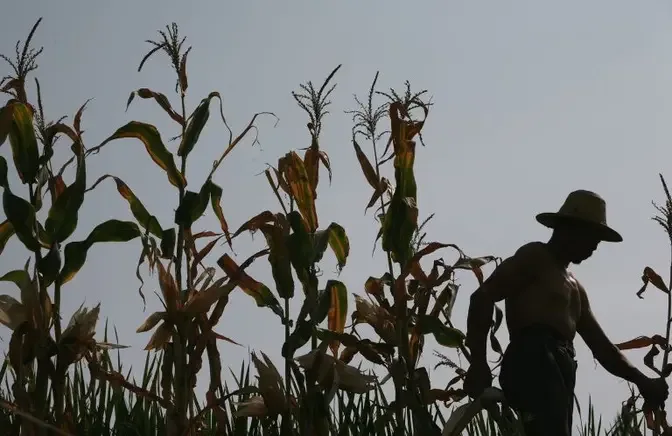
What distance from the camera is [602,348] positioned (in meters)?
4.04

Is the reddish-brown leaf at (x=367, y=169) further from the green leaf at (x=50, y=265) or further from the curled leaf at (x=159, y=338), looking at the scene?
the green leaf at (x=50, y=265)

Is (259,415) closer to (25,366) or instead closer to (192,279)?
(192,279)

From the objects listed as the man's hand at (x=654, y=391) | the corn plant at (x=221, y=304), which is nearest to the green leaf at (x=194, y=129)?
the corn plant at (x=221, y=304)

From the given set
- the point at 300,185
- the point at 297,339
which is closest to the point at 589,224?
the point at 300,185

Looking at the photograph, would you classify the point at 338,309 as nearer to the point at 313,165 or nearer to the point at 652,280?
the point at 313,165

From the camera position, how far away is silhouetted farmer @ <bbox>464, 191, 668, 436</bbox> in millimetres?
3469

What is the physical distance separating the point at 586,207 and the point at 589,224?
0.22ft

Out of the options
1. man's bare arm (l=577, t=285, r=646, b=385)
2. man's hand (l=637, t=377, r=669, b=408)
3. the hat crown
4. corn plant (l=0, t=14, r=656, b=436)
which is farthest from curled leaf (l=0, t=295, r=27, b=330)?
man's hand (l=637, t=377, r=669, b=408)

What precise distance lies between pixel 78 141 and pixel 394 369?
136cm

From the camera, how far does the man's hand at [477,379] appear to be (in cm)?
342

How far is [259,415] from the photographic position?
3.37 m

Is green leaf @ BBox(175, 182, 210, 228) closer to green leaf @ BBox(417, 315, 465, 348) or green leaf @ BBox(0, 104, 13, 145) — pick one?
green leaf @ BBox(0, 104, 13, 145)

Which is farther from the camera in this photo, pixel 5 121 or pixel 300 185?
pixel 300 185

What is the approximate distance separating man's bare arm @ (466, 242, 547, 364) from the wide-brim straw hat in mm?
174
